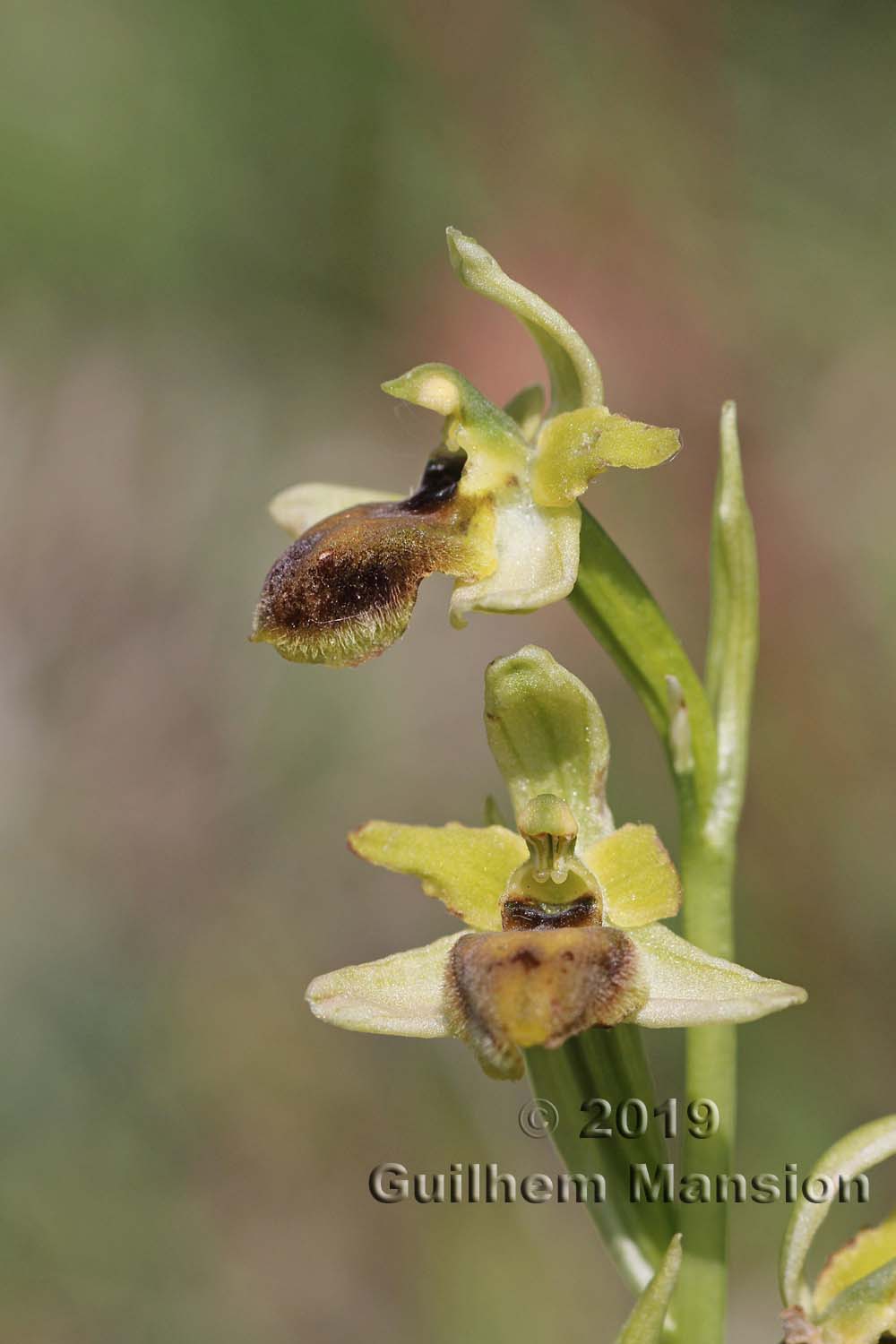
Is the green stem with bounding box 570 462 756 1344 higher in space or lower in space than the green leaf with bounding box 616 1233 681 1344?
higher

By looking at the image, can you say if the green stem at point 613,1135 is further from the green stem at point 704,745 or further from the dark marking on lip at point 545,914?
the dark marking on lip at point 545,914

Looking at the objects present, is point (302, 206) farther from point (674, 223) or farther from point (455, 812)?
point (455, 812)

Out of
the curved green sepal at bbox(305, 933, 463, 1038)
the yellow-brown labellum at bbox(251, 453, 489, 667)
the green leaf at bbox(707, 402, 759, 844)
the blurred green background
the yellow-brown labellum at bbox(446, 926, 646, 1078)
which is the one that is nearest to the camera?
the yellow-brown labellum at bbox(446, 926, 646, 1078)

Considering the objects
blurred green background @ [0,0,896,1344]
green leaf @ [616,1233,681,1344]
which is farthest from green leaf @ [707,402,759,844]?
blurred green background @ [0,0,896,1344]

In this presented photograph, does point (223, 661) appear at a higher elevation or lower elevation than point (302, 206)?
lower

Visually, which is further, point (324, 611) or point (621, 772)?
point (621, 772)

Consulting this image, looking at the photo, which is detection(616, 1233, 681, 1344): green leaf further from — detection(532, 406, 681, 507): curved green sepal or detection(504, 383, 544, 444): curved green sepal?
detection(504, 383, 544, 444): curved green sepal

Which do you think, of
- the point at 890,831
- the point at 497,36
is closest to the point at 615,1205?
the point at 890,831

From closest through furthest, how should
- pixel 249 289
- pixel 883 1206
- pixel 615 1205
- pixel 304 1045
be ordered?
pixel 615 1205 < pixel 883 1206 < pixel 304 1045 < pixel 249 289
